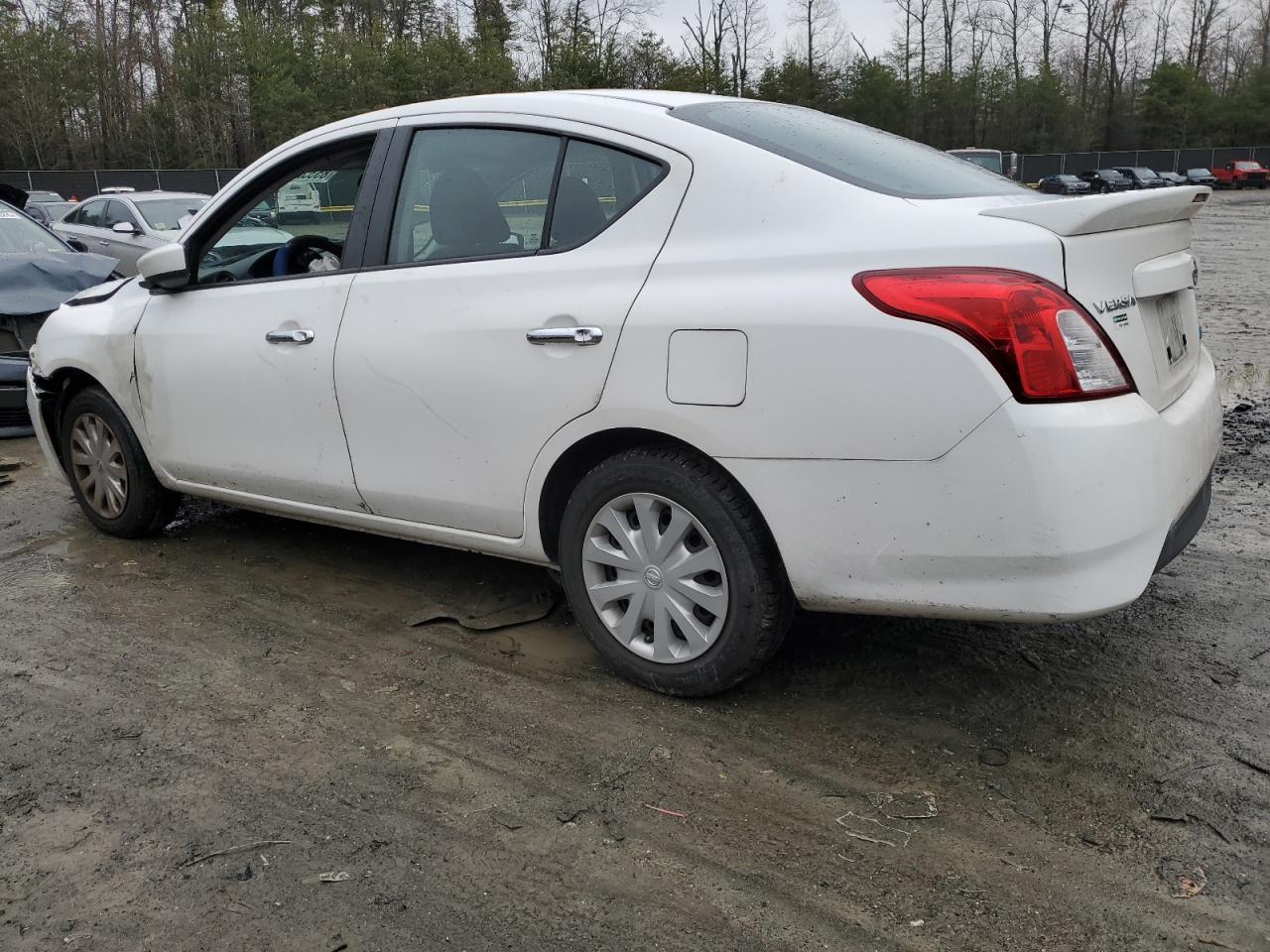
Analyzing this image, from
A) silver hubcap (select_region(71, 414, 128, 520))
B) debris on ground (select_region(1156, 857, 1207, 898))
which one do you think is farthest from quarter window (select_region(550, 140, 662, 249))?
silver hubcap (select_region(71, 414, 128, 520))

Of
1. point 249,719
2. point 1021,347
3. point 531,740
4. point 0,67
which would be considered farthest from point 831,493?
point 0,67

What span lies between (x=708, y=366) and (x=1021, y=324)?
2.57 ft

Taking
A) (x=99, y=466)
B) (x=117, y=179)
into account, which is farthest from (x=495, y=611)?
(x=117, y=179)

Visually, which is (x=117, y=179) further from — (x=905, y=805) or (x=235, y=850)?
(x=905, y=805)

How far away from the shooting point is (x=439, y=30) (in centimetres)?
5494

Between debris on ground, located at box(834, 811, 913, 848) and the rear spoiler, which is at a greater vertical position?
the rear spoiler

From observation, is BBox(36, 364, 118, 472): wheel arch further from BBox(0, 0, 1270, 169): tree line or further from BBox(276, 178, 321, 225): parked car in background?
BBox(0, 0, 1270, 169): tree line

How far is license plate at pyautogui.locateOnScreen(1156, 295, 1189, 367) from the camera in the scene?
2.94m

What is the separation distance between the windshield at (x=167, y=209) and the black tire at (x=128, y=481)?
10382mm

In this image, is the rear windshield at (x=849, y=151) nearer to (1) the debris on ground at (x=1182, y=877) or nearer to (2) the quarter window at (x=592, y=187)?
(2) the quarter window at (x=592, y=187)

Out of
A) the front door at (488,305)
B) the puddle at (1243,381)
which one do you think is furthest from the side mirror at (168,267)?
the puddle at (1243,381)

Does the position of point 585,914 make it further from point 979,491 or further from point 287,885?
point 979,491

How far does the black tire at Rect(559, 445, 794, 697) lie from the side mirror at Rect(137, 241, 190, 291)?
204 cm

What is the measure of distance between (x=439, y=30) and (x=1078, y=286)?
57694 millimetres
